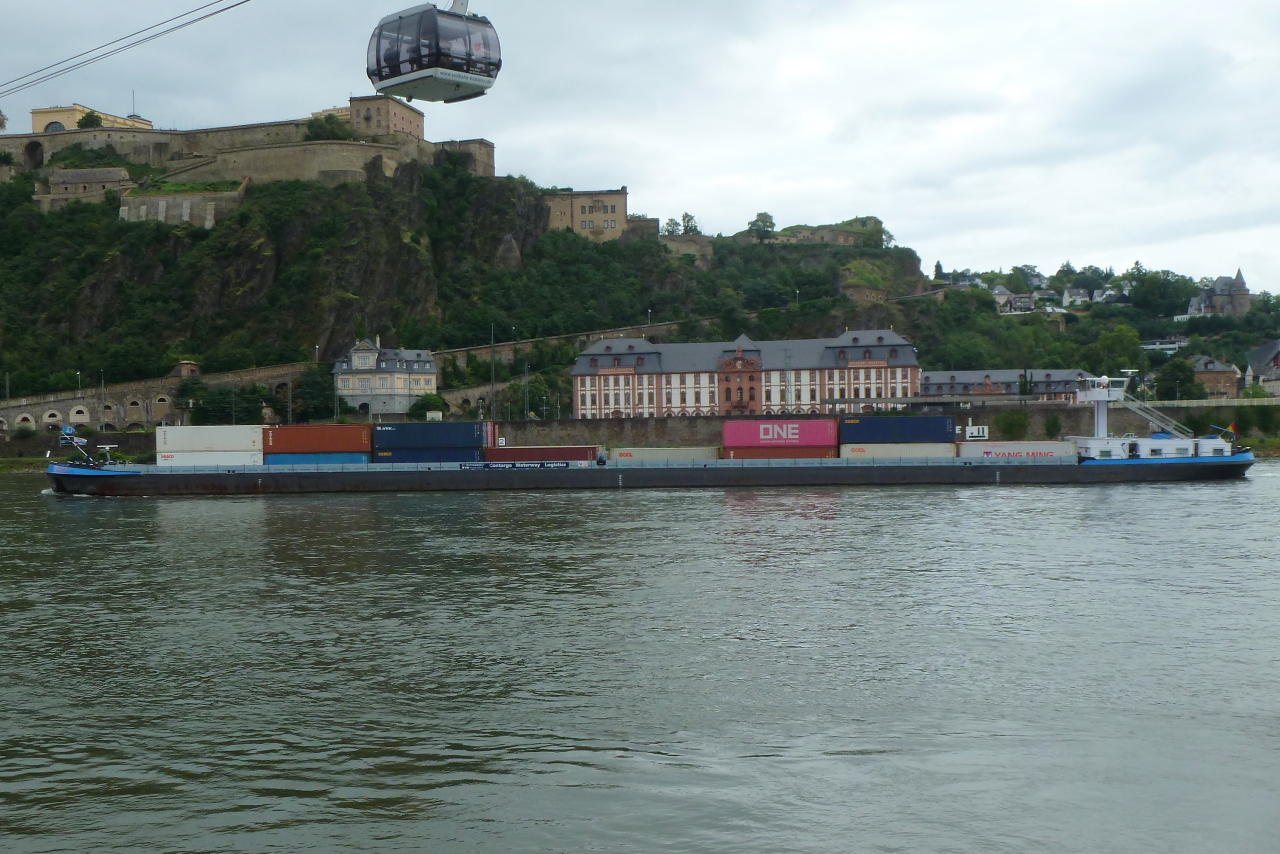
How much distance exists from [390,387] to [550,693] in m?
60.8

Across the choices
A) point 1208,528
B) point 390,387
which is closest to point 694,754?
point 1208,528

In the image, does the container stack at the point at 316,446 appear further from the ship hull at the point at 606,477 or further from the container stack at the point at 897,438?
the container stack at the point at 897,438

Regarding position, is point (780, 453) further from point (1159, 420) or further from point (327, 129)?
point (327, 129)

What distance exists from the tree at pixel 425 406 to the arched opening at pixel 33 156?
165 ft

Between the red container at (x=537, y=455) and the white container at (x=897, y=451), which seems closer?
the white container at (x=897, y=451)

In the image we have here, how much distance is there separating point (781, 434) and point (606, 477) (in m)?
8.13

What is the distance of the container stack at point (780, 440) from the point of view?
46.1 meters

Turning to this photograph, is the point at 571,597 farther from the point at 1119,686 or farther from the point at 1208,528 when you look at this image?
the point at 1208,528

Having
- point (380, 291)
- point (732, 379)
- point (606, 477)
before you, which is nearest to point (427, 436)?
point (606, 477)

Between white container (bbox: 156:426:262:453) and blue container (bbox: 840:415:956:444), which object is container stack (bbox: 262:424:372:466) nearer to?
white container (bbox: 156:426:262:453)

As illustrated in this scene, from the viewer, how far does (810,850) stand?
9234mm

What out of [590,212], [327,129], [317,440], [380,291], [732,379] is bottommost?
[317,440]

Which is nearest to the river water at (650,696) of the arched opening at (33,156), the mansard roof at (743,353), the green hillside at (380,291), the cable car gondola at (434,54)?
the cable car gondola at (434,54)

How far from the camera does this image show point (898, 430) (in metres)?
45.9
